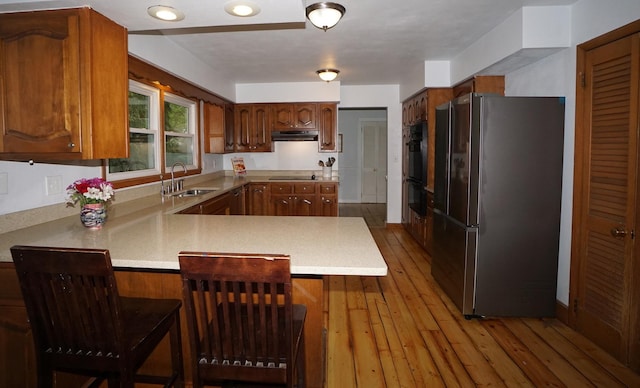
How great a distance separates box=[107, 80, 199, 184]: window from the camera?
11.3ft

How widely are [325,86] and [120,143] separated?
4.21m

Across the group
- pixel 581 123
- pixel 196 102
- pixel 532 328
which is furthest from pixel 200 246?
pixel 196 102

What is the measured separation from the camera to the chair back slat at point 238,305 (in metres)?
1.15

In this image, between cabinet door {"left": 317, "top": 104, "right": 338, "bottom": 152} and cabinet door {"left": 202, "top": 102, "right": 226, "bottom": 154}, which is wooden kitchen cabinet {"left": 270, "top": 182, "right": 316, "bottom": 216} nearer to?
cabinet door {"left": 317, "top": 104, "right": 338, "bottom": 152}

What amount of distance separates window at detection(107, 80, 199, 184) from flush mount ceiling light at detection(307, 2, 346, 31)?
1.83m

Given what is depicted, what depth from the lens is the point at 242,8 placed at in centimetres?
194

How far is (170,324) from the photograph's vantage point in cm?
Answer: 161

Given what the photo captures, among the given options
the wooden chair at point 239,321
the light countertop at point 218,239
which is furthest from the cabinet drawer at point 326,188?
the wooden chair at point 239,321

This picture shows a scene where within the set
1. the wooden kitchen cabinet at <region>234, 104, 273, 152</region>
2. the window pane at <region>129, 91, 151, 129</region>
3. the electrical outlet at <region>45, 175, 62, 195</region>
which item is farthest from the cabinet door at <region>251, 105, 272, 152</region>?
the electrical outlet at <region>45, 175, 62, 195</region>

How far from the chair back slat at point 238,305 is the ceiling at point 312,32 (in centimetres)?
140

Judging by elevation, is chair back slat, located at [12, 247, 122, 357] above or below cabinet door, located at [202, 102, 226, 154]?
below

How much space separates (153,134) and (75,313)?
291 centimetres

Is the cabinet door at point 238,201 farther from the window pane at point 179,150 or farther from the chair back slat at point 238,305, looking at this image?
the chair back slat at point 238,305

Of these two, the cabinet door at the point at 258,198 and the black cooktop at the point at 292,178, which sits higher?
the black cooktop at the point at 292,178
